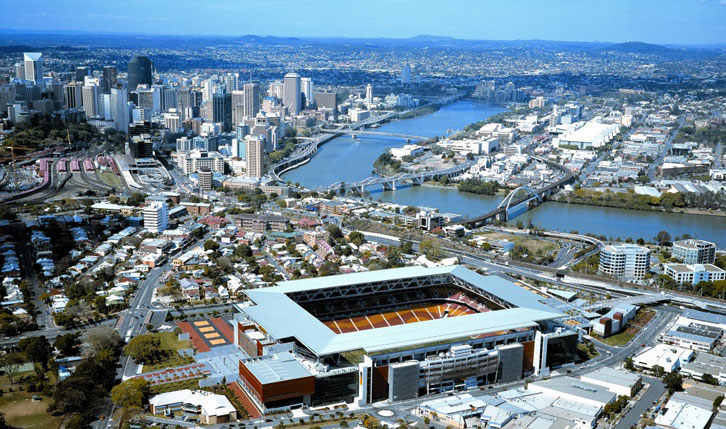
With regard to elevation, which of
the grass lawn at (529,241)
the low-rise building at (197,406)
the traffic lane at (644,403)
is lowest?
the grass lawn at (529,241)

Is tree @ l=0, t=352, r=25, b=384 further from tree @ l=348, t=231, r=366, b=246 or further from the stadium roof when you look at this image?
tree @ l=348, t=231, r=366, b=246

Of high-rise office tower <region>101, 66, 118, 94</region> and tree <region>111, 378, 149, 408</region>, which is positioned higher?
high-rise office tower <region>101, 66, 118, 94</region>

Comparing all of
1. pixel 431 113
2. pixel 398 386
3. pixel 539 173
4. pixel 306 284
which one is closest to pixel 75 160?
pixel 539 173

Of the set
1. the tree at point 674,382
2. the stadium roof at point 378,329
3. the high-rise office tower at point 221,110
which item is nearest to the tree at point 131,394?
the stadium roof at point 378,329

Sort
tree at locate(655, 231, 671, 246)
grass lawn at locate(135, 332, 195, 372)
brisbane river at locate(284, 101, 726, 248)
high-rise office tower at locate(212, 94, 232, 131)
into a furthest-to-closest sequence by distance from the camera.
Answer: high-rise office tower at locate(212, 94, 232, 131)
brisbane river at locate(284, 101, 726, 248)
tree at locate(655, 231, 671, 246)
grass lawn at locate(135, 332, 195, 372)

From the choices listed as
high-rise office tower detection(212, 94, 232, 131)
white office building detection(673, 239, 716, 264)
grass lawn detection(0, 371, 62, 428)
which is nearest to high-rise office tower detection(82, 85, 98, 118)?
high-rise office tower detection(212, 94, 232, 131)

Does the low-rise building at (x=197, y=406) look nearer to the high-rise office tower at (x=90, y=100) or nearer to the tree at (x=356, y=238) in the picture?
the tree at (x=356, y=238)
